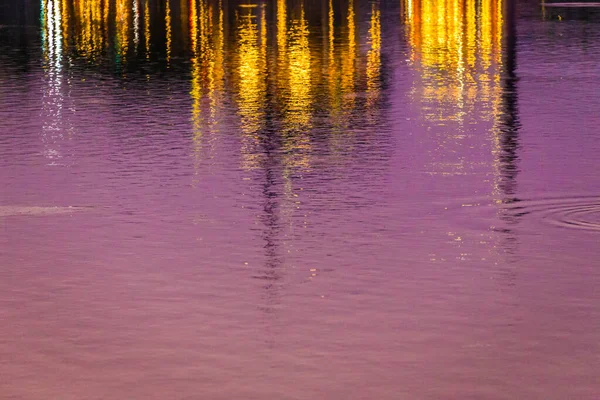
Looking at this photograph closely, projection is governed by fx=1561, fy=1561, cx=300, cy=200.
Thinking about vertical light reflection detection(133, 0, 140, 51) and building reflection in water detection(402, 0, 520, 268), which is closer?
building reflection in water detection(402, 0, 520, 268)

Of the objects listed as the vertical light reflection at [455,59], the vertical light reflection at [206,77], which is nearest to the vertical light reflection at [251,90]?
the vertical light reflection at [206,77]

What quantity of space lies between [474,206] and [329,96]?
900 centimetres

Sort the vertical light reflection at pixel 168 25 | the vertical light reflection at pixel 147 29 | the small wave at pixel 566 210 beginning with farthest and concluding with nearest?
the vertical light reflection at pixel 147 29 < the vertical light reflection at pixel 168 25 < the small wave at pixel 566 210

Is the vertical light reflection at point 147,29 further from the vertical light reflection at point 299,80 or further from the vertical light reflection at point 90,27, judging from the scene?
the vertical light reflection at point 299,80

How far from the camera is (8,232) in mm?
11328

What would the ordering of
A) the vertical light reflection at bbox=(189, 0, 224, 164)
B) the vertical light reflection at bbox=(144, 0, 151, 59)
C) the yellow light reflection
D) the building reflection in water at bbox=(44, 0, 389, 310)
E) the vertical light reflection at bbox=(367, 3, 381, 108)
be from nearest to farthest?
the building reflection in water at bbox=(44, 0, 389, 310) < the vertical light reflection at bbox=(189, 0, 224, 164) < the vertical light reflection at bbox=(367, 3, 381, 108) < the yellow light reflection < the vertical light reflection at bbox=(144, 0, 151, 59)

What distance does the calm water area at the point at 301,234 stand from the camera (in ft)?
24.5

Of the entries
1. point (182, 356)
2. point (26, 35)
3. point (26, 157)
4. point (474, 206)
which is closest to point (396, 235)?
point (474, 206)

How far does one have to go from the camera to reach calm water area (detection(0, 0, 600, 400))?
24.5ft

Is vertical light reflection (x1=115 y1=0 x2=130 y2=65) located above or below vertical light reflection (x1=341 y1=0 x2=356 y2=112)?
above

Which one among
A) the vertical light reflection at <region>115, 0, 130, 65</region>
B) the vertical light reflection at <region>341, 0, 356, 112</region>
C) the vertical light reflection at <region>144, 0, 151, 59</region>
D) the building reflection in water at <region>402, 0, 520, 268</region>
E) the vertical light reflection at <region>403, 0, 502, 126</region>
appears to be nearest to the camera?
the building reflection in water at <region>402, 0, 520, 268</region>

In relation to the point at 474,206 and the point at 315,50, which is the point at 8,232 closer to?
the point at 474,206

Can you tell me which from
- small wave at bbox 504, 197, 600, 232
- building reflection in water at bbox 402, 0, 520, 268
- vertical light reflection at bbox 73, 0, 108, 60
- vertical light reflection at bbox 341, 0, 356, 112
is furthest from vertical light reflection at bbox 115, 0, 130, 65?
small wave at bbox 504, 197, 600, 232

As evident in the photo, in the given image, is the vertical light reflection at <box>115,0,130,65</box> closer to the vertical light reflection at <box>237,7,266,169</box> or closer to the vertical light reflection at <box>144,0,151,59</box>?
the vertical light reflection at <box>144,0,151,59</box>
